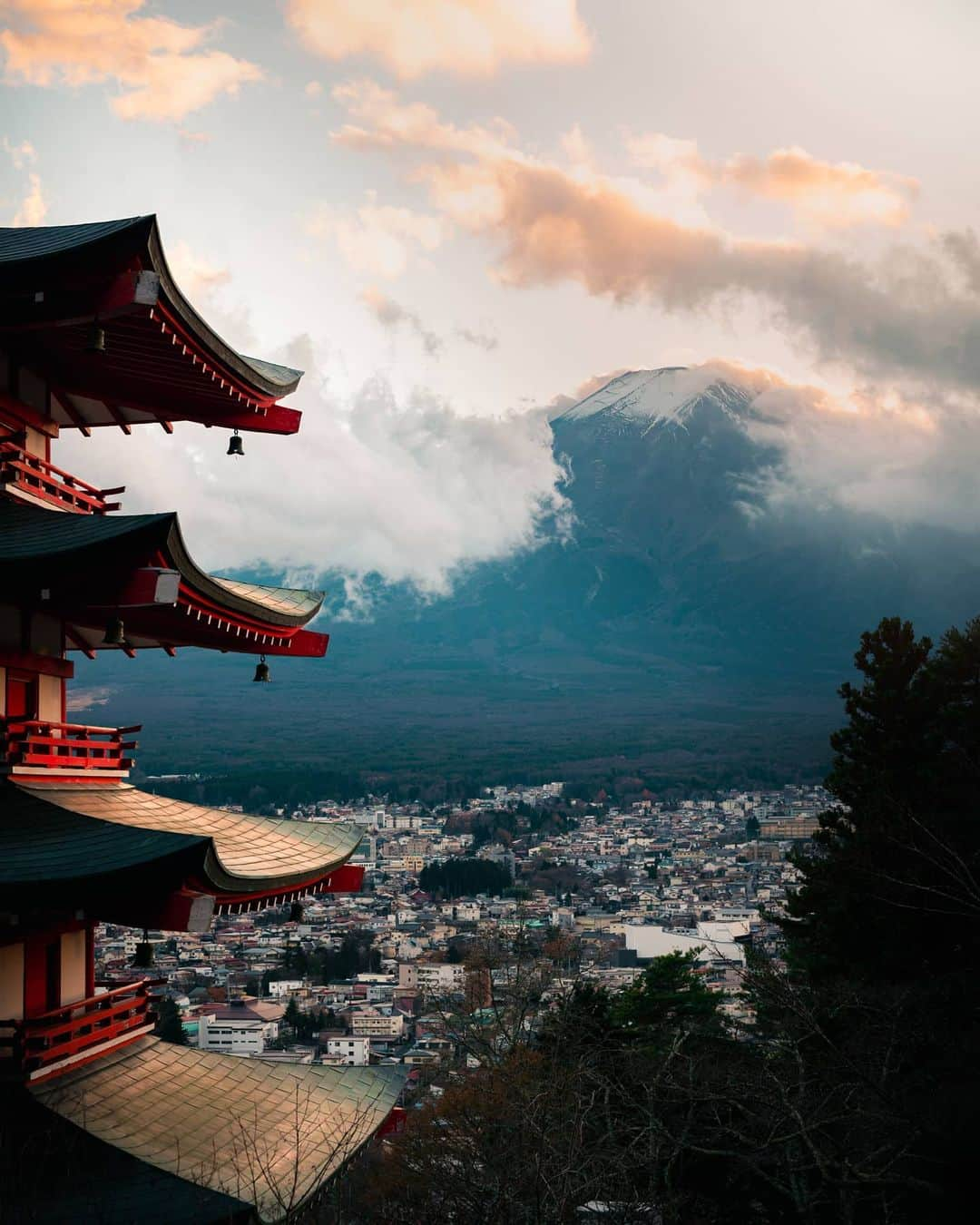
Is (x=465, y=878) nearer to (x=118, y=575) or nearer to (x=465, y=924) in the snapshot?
(x=465, y=924)

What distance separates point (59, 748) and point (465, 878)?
260ft

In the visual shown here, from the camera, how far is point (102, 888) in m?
9.61

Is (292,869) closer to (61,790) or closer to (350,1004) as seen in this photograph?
(61,790)

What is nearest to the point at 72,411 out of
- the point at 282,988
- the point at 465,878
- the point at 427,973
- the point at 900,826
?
the point at 900,826

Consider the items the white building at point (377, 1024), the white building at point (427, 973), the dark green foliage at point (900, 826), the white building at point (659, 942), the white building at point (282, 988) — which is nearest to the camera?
the dark green foliage at point (900, 826)

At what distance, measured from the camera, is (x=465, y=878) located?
89.3 meters

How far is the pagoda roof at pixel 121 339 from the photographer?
10562 mm

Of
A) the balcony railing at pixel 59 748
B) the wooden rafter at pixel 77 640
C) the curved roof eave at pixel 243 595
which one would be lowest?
the balcony railing at pixel 59 748

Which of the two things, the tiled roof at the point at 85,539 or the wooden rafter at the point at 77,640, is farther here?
the wooden rafter at the point at 77,640

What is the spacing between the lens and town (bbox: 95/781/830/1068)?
34.5 meters

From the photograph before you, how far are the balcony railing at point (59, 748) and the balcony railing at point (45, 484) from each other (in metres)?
1.84

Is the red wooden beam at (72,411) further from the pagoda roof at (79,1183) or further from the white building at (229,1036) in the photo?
the white building at (229,1036)

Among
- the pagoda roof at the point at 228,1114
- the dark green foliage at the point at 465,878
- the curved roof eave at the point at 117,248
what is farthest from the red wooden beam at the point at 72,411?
the dark green foliage at the point at 465,878

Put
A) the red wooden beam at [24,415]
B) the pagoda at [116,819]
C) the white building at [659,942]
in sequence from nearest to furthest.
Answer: the pagoda at [116,819]
the red wooden beam at [24,415]
the white building at [659,942]
